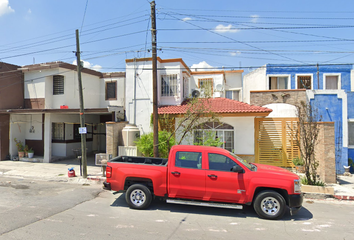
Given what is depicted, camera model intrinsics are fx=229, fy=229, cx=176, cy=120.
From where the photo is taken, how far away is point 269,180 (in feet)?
19.4

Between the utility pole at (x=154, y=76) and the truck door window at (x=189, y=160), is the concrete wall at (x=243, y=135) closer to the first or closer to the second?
the utility pole at (x=154, y=76)

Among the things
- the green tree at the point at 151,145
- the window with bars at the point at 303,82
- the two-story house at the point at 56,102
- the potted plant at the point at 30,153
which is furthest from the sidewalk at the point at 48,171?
the window with bars at the point at 303,82

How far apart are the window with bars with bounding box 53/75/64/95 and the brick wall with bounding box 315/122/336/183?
585 inches

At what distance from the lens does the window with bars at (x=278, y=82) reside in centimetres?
1666

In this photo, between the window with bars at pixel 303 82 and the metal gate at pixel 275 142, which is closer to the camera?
the metal gate at pixel 275 142

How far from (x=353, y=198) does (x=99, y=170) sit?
36.2ft

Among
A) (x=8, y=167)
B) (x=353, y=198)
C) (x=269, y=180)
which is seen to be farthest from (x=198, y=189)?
(x=8, y=167)

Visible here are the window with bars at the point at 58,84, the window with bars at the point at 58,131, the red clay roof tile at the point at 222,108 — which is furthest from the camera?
the window with bars at the point at 58,131

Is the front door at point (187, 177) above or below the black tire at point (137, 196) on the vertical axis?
above

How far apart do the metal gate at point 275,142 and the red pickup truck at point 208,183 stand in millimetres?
6053

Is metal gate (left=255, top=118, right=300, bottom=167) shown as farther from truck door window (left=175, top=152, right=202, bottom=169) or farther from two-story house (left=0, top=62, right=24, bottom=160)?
Answer: two-story house (left=0, top=62, right=24, bottom=160)

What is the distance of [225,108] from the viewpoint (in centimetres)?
1221

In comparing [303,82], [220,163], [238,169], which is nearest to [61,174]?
[220,163]

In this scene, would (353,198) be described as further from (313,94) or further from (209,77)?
(209,77)
